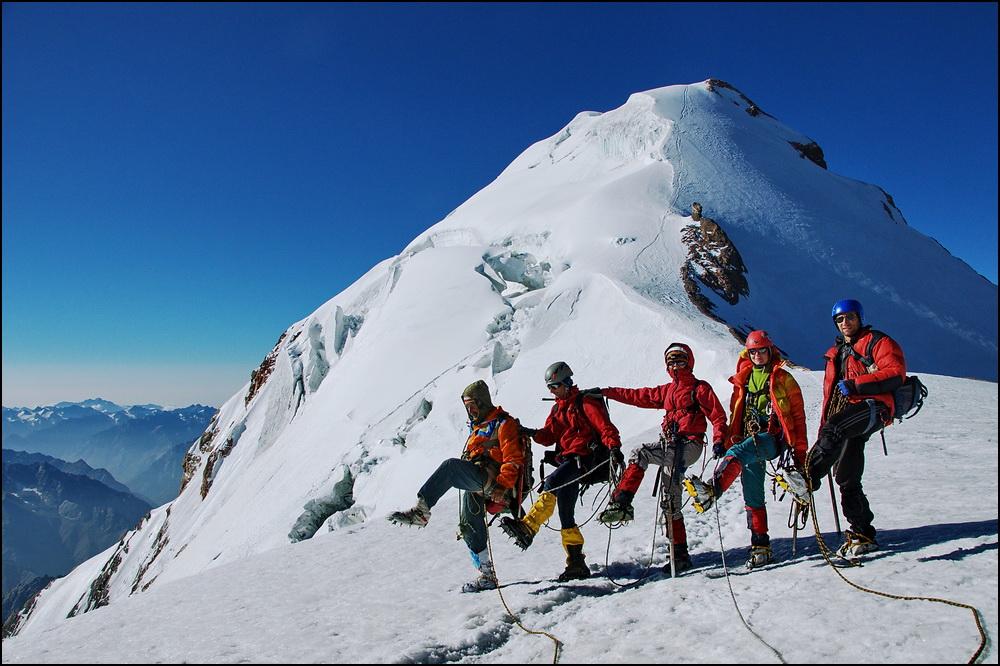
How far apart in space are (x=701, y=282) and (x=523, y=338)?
7872 mm

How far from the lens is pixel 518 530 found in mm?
4875

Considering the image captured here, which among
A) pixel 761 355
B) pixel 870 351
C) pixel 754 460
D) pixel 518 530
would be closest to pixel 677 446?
pixel 754 460

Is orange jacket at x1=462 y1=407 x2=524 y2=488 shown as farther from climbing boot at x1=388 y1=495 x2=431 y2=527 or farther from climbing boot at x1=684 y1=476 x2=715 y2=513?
climbing boot at x1=684 y1=476 x2=715 y2=513

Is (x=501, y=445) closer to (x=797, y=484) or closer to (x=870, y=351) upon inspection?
(x=797, y=484)

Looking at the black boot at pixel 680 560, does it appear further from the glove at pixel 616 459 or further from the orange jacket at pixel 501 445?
the orange jacket at pixel 501 445

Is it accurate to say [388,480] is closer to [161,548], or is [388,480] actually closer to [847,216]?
[161,548]

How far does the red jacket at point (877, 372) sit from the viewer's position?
15.2 feet

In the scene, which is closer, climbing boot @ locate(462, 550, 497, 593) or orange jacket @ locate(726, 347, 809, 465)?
orange jacket @ locate(726, 347, 809, 465)

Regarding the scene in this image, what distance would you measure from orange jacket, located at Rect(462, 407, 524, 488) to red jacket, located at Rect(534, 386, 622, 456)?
394 mm

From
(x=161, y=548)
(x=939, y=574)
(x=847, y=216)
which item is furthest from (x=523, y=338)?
(x=847, y=216)

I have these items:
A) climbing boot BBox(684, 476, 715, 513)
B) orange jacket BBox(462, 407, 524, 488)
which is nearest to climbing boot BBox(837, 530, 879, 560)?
climbing boot BBox(684, 476, 715, 513)

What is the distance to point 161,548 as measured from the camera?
29.0 metres

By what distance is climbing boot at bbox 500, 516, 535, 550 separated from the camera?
486 cm

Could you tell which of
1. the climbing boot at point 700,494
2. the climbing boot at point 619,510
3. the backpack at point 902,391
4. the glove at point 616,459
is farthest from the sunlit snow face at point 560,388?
the backpack at point 902,391
